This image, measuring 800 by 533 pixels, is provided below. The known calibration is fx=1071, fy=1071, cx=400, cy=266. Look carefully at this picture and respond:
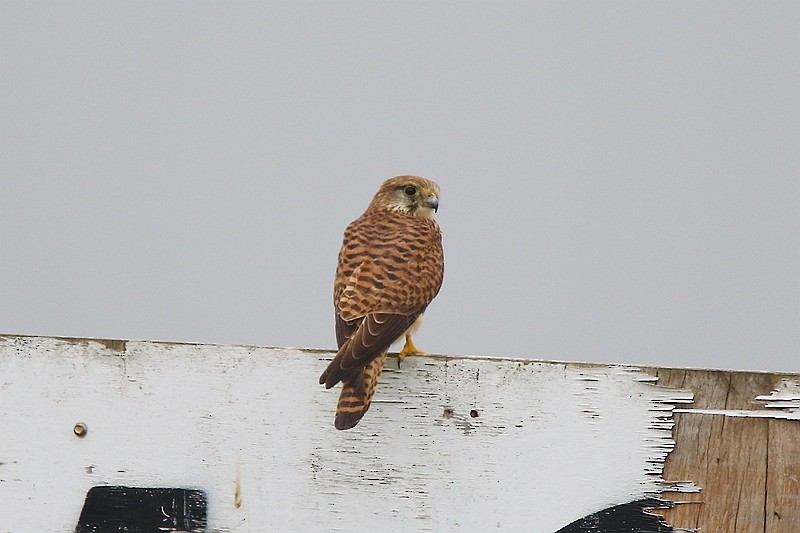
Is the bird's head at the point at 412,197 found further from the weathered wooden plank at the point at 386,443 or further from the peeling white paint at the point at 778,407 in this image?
the peeling white paint at the point at 778,407

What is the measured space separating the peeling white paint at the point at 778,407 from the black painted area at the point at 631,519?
25 centimetres

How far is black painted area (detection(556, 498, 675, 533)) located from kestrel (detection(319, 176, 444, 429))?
2.06 ft

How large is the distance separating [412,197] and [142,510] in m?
1.83

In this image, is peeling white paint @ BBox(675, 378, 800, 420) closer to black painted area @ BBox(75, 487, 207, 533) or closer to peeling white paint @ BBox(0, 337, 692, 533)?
peeling white paint @ BBox(0, 337, 692, 533)

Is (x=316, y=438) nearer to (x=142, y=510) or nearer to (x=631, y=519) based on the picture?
(x=142, y=510)

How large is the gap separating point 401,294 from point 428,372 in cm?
52

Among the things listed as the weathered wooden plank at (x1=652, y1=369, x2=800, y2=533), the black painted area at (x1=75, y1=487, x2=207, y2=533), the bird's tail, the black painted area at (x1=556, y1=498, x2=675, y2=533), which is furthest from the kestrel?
the weathered wooden plank at (x1=652, y1=369, x2=800, y2=533)

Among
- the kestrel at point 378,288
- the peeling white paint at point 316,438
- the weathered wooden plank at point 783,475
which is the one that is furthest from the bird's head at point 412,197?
the weathered wooden plank at point 783,475

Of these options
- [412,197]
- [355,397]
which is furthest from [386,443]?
[412,197]

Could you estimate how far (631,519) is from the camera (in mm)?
2562

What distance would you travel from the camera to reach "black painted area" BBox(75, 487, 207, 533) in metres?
2.69

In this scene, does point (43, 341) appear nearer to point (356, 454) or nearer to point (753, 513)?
point (356, 454)

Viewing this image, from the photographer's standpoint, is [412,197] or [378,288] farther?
[412,197]

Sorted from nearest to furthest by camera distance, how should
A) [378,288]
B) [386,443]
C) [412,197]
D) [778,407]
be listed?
1. [778,407]
2. [386,443]
3. [378,288]
4. [412,197]
